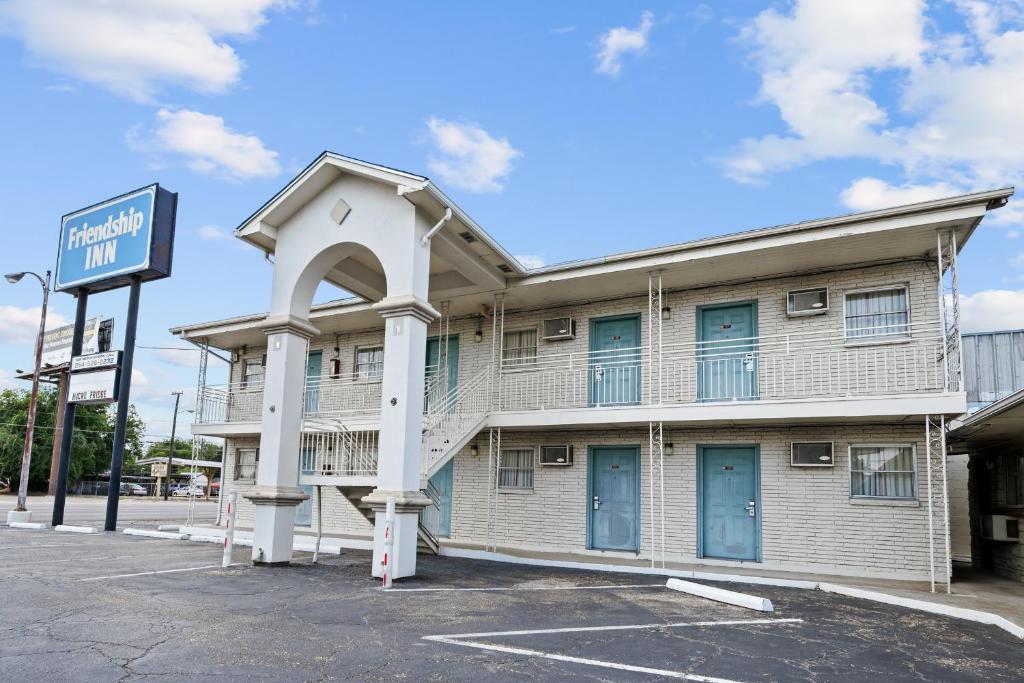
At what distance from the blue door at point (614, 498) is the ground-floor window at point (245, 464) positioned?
35.0ft

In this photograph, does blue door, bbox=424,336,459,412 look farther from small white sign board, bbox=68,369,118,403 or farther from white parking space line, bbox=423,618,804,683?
white parking space line, bbox=423,618,804,683

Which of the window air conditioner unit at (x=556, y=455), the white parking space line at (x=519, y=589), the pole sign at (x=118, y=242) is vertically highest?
the pole sign at (x=118, y=242)

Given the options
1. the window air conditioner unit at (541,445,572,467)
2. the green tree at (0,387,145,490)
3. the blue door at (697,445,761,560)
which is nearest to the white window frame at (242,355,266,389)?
the window air conditioner unit at (541,445,572,467)

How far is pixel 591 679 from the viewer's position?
566cm

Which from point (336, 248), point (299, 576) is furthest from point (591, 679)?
point (336, 248)

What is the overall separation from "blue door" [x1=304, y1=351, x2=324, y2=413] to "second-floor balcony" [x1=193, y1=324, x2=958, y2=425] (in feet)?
6.35

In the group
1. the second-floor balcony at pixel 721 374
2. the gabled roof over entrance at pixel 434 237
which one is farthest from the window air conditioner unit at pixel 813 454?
the gabled roof over entrance at pixel 434 237

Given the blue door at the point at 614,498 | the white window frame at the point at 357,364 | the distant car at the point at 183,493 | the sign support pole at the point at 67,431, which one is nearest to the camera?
the blue door at the point at 614,498

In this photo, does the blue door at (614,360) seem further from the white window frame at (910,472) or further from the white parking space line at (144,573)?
the white parking space line at (144,573)

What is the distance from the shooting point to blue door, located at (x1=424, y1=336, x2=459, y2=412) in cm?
1722

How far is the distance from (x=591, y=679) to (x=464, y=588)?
490cm

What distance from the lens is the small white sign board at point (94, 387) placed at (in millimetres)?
18328

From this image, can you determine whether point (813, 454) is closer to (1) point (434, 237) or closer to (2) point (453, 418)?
(2) point (453, 418)

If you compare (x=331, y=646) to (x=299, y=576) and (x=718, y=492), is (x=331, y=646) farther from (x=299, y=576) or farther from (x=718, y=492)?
(x=718, y=492)
